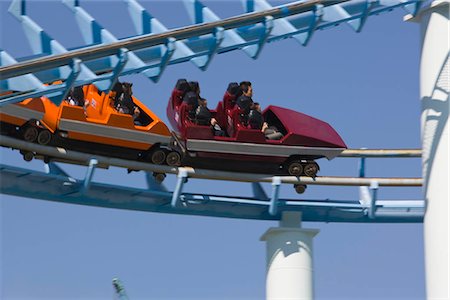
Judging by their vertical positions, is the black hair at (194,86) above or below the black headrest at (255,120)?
above

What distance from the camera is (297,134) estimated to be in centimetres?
1153

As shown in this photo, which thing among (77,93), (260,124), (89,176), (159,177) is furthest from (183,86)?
(89,176)

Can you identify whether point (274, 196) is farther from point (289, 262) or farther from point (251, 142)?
point (289, 262)

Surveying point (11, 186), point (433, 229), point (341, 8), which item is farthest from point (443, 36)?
point (11, 186)

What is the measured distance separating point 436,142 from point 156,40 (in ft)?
7.66

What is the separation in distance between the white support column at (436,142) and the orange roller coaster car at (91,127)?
2.82 m

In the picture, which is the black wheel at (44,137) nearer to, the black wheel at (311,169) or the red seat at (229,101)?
the red seat at (229,101)

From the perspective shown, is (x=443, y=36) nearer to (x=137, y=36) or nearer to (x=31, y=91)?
(x=137, y=36)

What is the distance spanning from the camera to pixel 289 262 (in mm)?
10836

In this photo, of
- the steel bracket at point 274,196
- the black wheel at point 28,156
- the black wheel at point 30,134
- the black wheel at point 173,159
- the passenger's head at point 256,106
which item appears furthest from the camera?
the passenger's head at point 256,106

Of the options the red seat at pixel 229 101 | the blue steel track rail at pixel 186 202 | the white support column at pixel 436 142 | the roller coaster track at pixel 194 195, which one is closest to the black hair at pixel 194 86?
the red seat at pixel 229 101

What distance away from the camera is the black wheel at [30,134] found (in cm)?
1038

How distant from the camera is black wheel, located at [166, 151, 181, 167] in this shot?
37.0 ft

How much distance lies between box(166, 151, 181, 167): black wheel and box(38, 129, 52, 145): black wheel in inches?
50.3
